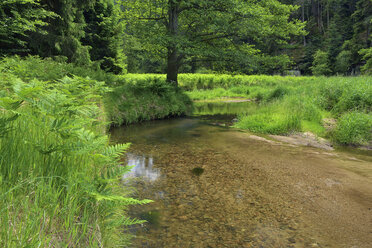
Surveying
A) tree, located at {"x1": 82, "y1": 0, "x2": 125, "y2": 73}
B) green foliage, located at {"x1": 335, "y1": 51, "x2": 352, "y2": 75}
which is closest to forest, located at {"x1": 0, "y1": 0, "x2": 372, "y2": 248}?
tree, located at {"x1": 82, "y1": 0, "x2": 125, "y2": 73}

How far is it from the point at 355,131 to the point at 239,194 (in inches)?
213

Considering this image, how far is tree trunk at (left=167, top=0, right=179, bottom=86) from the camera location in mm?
12125

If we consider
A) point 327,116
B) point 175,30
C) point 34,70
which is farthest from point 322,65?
point 34,70

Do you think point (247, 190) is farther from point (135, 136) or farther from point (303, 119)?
point (303, 119)

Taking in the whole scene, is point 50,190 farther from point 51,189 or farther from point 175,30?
point 175,30

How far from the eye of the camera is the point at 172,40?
11.5m

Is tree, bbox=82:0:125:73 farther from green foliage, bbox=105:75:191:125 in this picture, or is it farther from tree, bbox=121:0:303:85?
green foliage, bbox=105:75:191:125

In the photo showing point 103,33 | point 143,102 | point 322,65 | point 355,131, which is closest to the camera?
point 355,131

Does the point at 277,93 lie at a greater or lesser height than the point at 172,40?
lesser

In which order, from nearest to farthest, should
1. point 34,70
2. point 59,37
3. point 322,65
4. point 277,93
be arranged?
point 34,70 < point 59,37 < point 277,93 < point 322,65

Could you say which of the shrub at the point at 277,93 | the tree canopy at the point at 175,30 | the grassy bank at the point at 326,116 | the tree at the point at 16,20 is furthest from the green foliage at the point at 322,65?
the tree at the point at 16,20

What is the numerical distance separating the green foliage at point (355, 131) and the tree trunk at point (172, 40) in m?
7.82

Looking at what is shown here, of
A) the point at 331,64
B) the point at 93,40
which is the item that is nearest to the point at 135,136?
the point at 93,40

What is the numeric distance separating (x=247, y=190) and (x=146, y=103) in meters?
7.81
